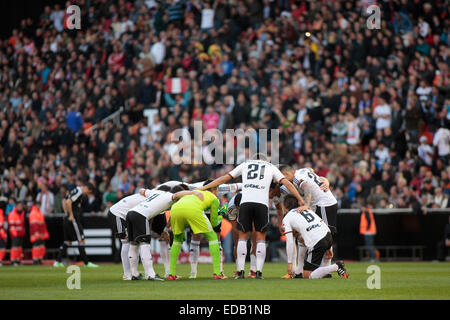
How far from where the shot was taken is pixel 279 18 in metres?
33.9

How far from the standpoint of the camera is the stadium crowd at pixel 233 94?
1117 inches

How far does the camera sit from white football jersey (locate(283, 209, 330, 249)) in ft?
54.3

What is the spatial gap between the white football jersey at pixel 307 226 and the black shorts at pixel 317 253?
3.1 inches

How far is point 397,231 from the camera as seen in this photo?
89.2 feet

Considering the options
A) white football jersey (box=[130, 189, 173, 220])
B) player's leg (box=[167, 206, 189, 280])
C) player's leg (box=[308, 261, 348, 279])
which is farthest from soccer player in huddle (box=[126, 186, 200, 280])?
player's leg (box=[308, 261, 348, 279])

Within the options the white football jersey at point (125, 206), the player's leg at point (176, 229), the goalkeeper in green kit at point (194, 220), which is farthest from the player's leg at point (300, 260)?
the white football jersey at point (125, 206)

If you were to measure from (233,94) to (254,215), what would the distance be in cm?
1515

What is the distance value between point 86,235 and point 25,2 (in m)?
15.7

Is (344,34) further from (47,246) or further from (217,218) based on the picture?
(217,218)

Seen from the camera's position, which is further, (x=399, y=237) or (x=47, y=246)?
(x=47, y=246)

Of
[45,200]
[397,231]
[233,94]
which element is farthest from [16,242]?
[397,231]

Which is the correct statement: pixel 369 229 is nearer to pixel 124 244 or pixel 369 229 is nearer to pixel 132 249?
pixel 124 244
